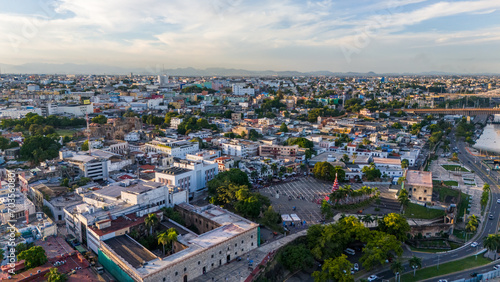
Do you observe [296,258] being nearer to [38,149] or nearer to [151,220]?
[151,220]

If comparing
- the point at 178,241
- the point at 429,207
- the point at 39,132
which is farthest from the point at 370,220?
the point at 39,132

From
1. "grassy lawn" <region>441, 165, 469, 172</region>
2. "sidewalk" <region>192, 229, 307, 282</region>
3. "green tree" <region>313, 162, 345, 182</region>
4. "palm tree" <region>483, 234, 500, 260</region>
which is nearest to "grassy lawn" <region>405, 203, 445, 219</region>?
"palm tree" <region>483, 234, 500, 260</region>

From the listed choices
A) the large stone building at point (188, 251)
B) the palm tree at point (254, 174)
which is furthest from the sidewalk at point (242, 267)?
the palm tree at point (254, 174)

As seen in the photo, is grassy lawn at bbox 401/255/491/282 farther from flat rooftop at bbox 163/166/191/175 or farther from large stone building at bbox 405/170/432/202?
flat rooftop at bbox 163/166/191/175

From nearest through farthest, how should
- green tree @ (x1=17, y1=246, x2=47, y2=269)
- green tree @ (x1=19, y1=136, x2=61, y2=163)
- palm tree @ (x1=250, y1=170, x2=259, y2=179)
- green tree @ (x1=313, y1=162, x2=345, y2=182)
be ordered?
green tree @ (x1=17, y1=246, x2=47, y2=269), green tree @ (x1=313, y1=162, x2=345, y2=182), palm tree @ (x1=250, y1=170, x2=259, y2=179), green tree @ (x1=19, y1=136, x2=61, y2=163)

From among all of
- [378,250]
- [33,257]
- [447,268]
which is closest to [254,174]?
[378,250]

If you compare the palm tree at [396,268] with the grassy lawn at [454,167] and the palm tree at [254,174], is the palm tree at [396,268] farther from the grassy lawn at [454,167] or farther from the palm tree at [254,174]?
the grassy lawn at [454,167]
